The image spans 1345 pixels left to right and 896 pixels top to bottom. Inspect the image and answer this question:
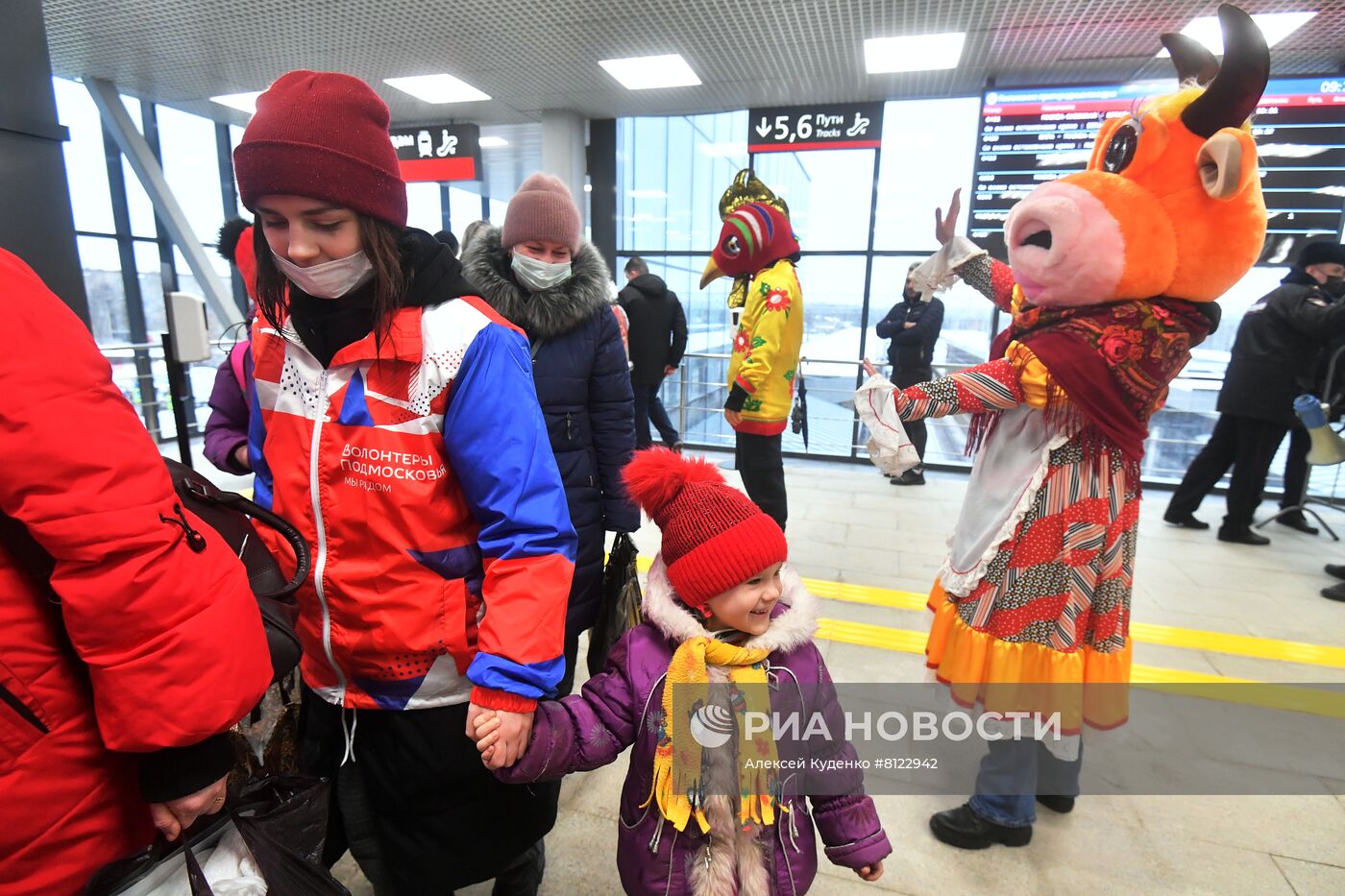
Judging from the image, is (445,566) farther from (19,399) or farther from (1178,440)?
(1178,440)

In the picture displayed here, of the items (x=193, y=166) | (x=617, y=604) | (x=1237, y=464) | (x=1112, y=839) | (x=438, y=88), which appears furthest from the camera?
(x=193, y=166)

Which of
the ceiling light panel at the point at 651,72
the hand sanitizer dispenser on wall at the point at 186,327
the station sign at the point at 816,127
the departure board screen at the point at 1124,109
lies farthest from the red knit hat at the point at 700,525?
the station sign at the point at 816,127

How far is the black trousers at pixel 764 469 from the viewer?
355cm

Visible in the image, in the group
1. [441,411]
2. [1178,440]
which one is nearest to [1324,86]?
[1178,440]

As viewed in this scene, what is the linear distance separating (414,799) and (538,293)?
4.29 ft

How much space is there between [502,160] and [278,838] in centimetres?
996

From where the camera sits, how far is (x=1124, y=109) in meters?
4.54

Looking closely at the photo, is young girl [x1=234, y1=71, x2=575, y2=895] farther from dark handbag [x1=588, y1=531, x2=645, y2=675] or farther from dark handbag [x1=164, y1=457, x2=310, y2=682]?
dark handbag [x1=588, y1=531, x2=645, y2=675]

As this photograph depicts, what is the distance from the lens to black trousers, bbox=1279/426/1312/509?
181 inches

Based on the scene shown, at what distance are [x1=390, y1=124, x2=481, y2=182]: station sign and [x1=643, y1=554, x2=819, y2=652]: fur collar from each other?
6400 mm

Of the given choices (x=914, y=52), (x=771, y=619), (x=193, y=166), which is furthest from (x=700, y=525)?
(x=193, y=166)

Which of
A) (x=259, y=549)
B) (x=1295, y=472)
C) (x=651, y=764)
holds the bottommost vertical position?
(x=1295, y=472)

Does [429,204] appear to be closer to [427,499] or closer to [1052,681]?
[427,499]

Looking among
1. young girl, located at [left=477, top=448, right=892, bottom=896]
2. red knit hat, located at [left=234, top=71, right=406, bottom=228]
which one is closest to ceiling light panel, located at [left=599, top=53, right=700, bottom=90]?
red knit hat, located at [left=234, top=71, right=406, bottom=228]
